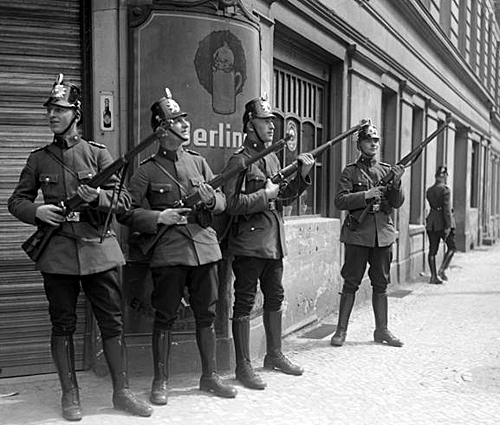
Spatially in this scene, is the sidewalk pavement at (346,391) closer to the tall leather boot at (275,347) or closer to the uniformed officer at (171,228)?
the tall leather boot at (275,347)

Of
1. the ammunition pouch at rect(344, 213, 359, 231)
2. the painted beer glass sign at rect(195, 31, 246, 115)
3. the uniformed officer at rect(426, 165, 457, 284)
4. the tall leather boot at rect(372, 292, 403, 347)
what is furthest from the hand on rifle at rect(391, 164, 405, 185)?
the uniformed officer at rect(426, 165, 457, 284)

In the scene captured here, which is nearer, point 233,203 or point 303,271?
point 233,203

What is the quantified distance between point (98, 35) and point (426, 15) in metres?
8.52

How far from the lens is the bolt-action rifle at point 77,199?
386cm

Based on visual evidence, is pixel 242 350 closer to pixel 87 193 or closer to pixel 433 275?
pixel 87 193

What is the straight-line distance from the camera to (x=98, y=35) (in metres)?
4.83

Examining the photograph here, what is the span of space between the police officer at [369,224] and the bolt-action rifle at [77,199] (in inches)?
105

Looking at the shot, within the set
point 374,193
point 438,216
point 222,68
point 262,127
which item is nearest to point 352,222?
point 374,193

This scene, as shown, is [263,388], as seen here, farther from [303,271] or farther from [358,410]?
[303,271]

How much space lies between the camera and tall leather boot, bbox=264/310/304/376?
5117 mm

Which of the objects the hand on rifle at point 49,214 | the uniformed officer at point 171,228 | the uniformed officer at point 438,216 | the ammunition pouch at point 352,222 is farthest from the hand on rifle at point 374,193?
the uniformed officer at point 438,216

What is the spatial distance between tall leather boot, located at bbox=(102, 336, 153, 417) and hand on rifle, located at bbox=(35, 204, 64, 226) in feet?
2.92

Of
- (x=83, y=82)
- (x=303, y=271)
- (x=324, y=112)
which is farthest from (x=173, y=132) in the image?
(x=324, y=112)

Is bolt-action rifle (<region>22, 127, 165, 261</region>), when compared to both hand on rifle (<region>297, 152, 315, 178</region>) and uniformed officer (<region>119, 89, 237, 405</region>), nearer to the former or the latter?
uniformed officer (<region>119, 89, 237, 405</region>)
